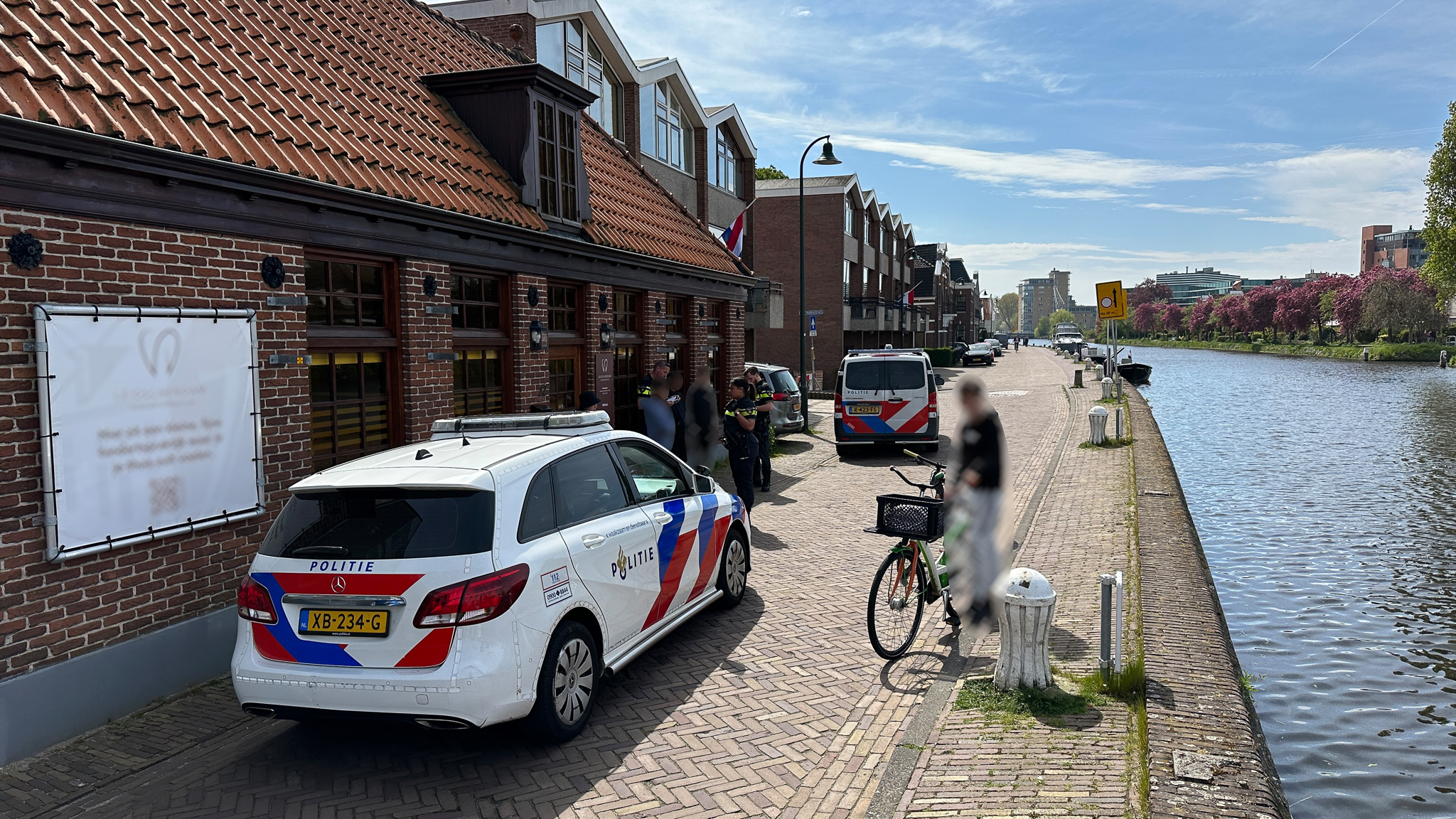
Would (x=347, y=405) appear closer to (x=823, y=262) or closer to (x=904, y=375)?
(x=904, y=375)

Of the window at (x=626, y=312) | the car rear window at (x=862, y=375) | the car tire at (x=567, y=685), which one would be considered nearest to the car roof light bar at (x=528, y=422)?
the car tire at (x=567, y=685)

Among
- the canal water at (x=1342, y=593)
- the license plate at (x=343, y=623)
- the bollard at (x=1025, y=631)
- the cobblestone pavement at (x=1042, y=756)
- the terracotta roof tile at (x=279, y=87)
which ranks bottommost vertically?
the canal water at (x=1342, y=593)

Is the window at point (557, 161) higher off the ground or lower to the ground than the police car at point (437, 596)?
higher

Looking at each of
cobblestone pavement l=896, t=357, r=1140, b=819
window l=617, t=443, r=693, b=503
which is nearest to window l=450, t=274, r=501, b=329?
window l=617, t=443, r=693, b=503

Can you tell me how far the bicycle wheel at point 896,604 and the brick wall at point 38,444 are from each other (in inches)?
195

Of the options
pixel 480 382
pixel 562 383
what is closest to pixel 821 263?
pixel 562 383

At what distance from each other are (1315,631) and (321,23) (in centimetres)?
1369

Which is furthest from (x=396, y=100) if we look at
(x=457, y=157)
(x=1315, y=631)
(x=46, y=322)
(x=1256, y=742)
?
(x=1315, y=631)

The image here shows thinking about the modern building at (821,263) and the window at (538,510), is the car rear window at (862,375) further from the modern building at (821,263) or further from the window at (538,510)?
the modern building at (821,263)

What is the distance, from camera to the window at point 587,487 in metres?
5.76

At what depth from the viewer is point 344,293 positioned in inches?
325

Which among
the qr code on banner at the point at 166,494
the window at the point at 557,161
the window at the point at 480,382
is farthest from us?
the window at the point at 557,161

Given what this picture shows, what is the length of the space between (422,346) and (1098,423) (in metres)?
13.9

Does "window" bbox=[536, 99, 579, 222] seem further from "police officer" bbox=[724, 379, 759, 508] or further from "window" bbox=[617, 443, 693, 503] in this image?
"window" bbox=[617, 443, 693, 503]
